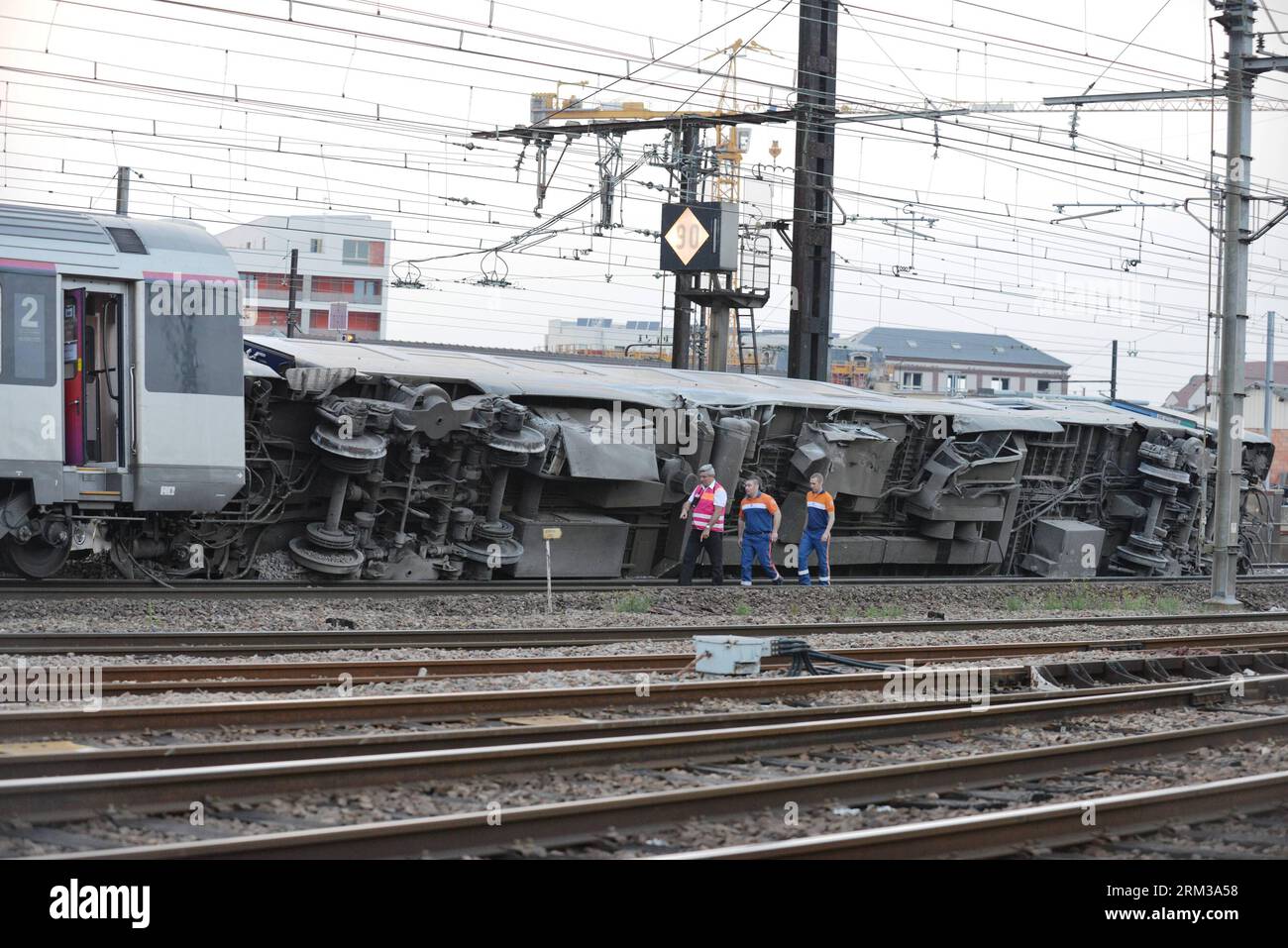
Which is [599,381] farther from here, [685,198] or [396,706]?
[396,706]

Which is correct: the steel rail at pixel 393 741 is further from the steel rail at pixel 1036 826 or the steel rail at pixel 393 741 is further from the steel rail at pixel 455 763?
the steel rail at pixel 1036 826

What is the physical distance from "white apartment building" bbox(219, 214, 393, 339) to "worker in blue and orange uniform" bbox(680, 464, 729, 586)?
60794 millimetres

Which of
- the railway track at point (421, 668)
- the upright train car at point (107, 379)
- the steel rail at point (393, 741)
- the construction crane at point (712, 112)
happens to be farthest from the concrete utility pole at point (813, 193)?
the steel rail at point (393, 741)

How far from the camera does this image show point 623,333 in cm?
10206

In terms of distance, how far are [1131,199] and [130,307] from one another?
1963 cm

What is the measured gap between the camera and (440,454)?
1848 cm

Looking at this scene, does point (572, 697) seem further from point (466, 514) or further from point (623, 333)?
point (623, 333)

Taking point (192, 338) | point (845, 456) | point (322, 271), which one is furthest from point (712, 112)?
point (322, 271)

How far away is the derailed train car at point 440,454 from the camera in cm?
1455

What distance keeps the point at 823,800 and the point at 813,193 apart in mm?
20638

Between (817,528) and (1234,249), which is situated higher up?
(1234,249)

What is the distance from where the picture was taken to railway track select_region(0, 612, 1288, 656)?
11.4 meters

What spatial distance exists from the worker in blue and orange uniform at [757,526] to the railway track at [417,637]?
2987mm

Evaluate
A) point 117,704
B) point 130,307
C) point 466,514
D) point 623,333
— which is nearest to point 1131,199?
point 466,514
